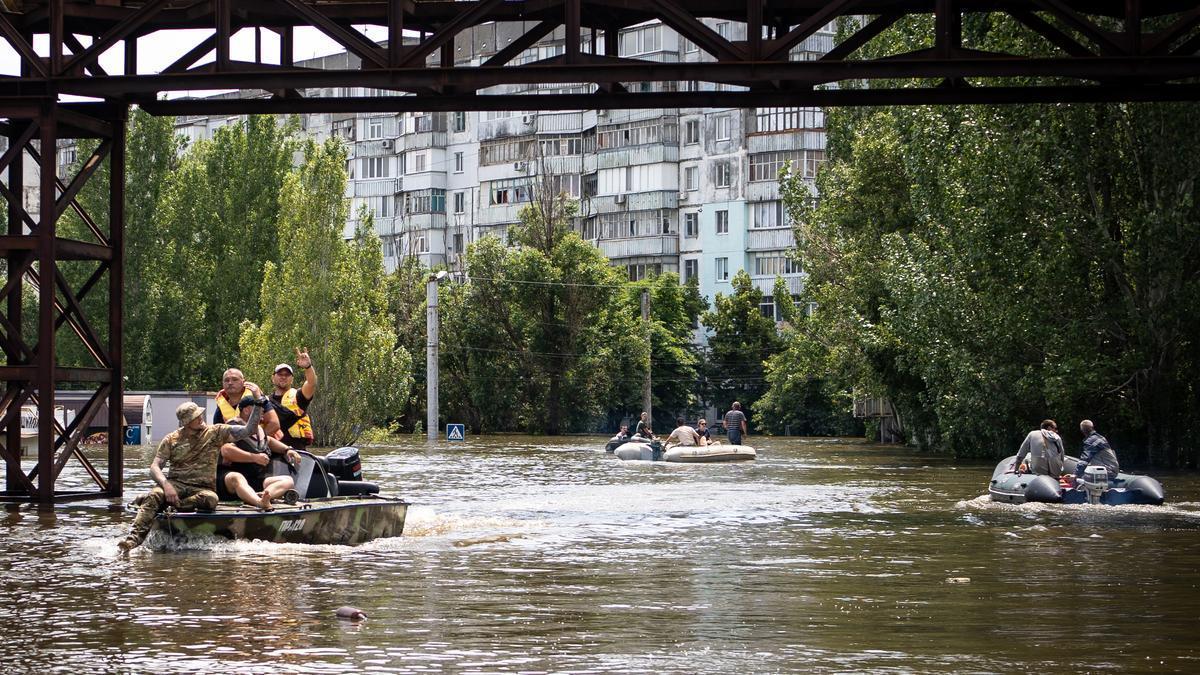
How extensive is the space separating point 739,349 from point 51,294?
7128 cm

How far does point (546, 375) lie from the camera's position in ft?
294

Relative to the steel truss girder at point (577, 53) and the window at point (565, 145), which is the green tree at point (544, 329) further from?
the steel truss girder at point (577, 53)

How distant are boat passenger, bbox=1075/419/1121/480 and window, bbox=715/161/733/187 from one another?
70330 millimetres

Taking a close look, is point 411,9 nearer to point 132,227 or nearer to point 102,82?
point 102,82

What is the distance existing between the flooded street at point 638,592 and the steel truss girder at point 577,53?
18.8 ft

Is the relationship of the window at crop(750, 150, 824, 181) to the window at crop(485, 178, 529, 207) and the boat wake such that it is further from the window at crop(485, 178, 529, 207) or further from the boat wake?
the boat wake

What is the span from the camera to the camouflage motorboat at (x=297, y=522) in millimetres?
19328

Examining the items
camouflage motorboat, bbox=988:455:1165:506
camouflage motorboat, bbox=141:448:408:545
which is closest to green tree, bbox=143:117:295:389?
camouflage motorboat, bbox=988:455:1165:506

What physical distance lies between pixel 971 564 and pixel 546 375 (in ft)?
232

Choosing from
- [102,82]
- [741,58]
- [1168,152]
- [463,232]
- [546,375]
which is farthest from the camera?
[463,232]

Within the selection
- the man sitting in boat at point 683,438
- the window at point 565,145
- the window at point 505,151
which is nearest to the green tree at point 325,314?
the man sitting in boat at point 683,438

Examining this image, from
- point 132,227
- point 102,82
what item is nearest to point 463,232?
point 132,227

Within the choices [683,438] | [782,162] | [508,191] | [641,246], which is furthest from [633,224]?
[683,438]

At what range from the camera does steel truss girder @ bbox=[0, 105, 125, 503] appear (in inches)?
1013
